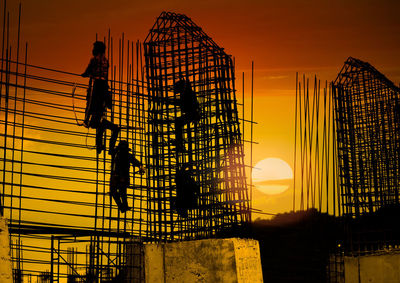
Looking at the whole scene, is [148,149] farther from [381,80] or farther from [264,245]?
[264,245]

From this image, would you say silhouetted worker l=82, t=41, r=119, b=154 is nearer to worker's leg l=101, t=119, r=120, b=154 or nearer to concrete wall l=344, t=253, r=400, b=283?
worker's leg l=101, t=119, r=120, b=154

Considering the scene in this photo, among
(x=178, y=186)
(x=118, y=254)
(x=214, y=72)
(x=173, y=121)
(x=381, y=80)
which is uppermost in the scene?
(x=381, y=80)

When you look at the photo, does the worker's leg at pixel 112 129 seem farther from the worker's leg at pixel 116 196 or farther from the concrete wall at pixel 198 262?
the concrete wall at pixel 198 262

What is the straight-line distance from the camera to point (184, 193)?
12883mm

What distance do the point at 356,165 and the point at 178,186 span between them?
9216 mm

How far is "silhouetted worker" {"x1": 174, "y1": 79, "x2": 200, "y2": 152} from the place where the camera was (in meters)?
13.2

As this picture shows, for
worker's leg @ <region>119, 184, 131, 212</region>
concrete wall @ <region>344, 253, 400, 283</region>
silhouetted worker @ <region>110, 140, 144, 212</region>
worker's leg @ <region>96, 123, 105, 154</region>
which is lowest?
concrete wall @ <region>344, 253, 400, 283</region>

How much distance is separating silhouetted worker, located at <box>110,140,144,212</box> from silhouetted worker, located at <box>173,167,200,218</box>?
40.9 inches

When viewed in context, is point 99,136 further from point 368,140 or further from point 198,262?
point 368,140

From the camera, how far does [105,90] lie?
39.3 feet

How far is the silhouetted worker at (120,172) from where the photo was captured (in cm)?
1231

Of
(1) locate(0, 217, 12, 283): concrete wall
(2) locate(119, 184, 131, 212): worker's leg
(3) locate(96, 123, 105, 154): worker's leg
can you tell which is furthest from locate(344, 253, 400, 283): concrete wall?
(1) locate(0, 217, 12, 283): concrete wall

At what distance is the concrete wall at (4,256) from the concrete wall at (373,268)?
11.8m

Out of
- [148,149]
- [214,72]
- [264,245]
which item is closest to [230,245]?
[148,149]
